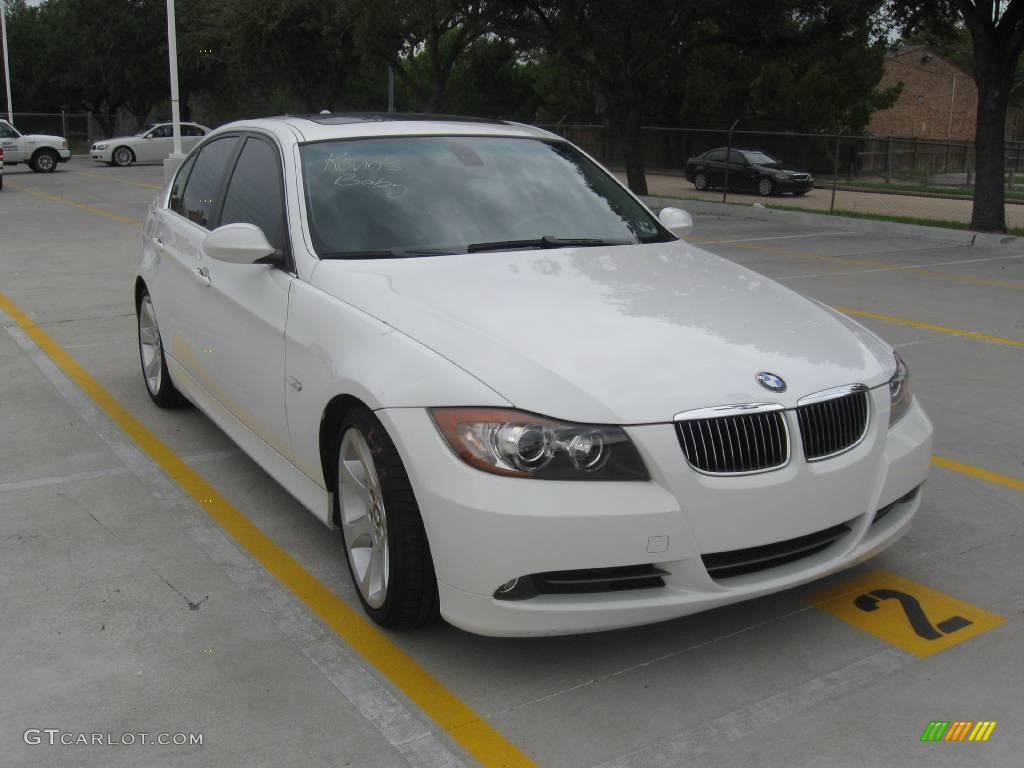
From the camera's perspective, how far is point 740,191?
32.0 m

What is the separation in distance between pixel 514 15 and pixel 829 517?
2344 cm

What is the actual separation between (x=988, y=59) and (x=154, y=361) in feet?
47.3

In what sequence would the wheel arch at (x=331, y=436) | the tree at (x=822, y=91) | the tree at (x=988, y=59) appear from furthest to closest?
1. the tree at (x=822, y=91)
2. the tree at (x=988, y=59)
3. the wheel arch at (x=331, y=436)

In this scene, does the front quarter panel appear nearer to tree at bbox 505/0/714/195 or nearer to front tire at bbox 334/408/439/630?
front tire at bbox 334/408/439/630

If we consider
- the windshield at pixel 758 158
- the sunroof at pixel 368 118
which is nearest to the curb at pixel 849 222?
the windshield at pixel 758 158

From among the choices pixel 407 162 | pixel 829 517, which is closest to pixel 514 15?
pixel 407 162

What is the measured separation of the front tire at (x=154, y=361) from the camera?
6.16 metres

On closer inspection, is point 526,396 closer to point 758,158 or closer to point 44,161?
point 758,158

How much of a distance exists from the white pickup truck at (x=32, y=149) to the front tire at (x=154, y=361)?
26.9 meters

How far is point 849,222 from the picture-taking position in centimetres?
1811

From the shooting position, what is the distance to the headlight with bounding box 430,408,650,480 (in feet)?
10.1

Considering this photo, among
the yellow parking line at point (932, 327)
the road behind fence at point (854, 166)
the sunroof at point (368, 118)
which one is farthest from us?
the road behind fence at point (854, 166)

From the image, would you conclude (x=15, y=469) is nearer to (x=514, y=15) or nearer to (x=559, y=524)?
(x=559, y=524)

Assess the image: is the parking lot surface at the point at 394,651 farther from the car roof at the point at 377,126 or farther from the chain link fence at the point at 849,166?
the chain link fence at the point at 849,166
